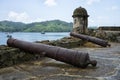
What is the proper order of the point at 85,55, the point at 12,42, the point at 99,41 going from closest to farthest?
the point at 85,55
the point at 12,42
the point at 99,41

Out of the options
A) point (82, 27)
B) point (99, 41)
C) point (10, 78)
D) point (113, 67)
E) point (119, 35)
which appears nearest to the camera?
point (10, 78)

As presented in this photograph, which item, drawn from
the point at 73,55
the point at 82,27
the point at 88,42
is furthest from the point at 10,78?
the point at 82,27

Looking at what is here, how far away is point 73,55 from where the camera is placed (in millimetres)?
4824

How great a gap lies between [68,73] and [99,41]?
570 cm

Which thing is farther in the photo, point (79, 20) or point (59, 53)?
point (79, 20)

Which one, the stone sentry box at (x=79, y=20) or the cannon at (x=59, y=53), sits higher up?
the stone sentry box at (x=79, y=20)

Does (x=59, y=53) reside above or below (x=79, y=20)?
below

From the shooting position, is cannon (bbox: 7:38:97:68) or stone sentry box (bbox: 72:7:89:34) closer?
cannon (bbox: 7:38:97:68)

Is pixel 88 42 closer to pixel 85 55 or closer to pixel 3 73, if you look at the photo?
pixel 85 55

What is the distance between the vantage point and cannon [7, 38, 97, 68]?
4.78 metres

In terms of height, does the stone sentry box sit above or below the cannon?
above

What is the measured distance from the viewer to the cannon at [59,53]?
4.78 m

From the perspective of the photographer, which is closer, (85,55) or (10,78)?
(10,78)

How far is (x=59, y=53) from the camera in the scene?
500 centimetres
